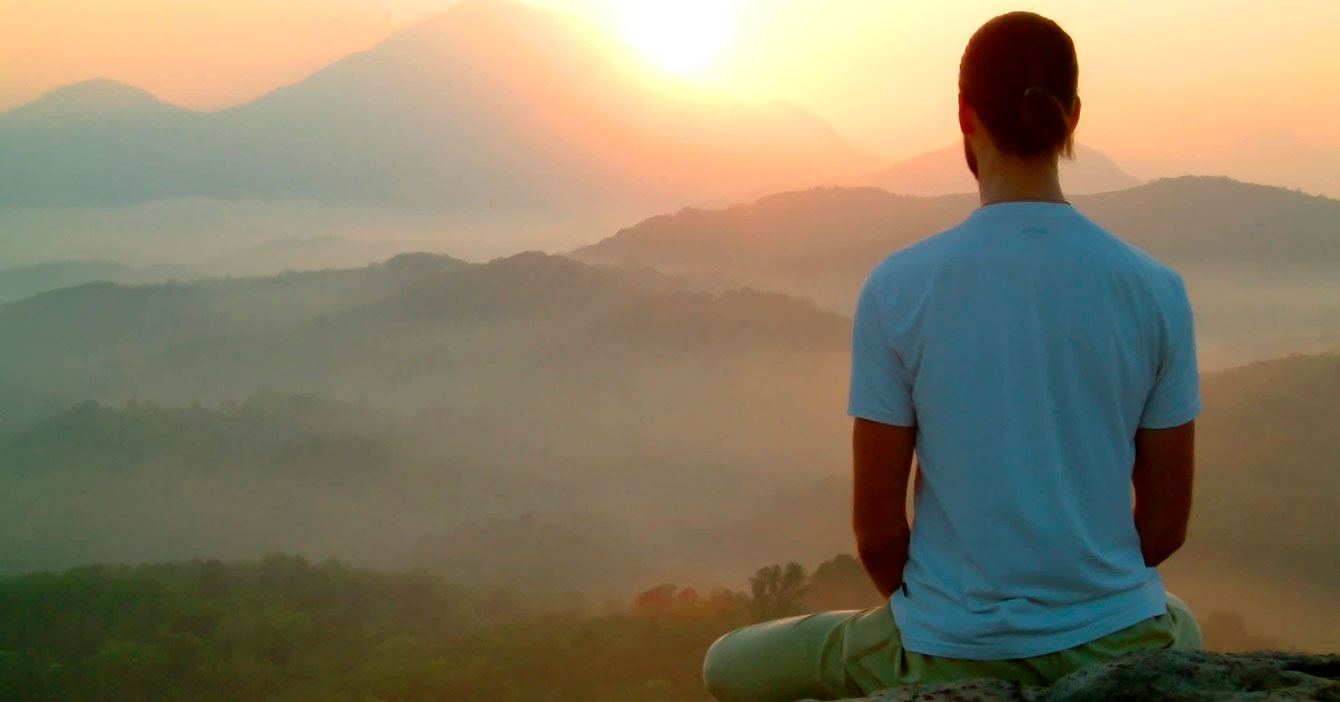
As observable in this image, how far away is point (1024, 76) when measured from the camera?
113 centimetres

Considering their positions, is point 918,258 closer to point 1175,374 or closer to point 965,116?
point 965,116

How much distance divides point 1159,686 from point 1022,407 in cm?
38

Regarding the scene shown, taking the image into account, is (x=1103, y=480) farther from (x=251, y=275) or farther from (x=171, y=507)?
(x=251, y=275)

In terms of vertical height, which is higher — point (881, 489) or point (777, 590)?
point (881, 489)

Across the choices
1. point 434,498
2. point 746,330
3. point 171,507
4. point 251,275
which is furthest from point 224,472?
point 746,330

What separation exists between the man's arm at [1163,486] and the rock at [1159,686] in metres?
0.14

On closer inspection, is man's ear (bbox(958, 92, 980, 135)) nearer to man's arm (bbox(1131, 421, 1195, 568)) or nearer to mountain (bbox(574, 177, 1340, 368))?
man's arm (bbox(1131, 421, 1195, 568))

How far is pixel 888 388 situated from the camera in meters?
1.19

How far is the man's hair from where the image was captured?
1.12 metres

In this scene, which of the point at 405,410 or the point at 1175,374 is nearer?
the point at 1175,374

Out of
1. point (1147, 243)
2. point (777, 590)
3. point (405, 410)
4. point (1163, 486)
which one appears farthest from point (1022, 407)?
point (1147, 243)

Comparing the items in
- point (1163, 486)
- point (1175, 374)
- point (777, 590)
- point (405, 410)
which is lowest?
point (777, 590)

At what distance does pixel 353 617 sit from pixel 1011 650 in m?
4.80

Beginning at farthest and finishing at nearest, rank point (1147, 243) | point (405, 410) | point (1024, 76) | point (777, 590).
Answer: point (1147, 243) → point (405, 410) → point (777, 590) → point (1024, 76)
